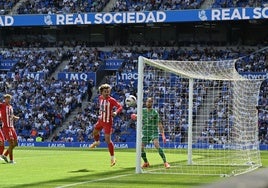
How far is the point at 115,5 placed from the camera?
155 feet

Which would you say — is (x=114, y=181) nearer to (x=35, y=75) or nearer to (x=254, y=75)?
(x=254, y=75)

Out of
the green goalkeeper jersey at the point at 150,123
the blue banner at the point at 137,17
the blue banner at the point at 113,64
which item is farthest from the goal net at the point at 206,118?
the blue banner at the point at 113,64

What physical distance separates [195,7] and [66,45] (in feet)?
36.6

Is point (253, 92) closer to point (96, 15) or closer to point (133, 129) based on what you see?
point (133, 129)

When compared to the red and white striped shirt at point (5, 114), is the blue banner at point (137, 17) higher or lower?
higher

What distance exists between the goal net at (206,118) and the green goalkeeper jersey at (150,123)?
0.17 m

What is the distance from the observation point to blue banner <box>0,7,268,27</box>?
41.9 metres

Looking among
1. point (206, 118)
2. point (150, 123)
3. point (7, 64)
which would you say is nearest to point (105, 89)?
point (150, 123)

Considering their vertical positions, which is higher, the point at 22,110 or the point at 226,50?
the point at 226,50

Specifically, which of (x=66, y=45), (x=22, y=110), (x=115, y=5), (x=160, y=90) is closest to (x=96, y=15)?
(x=115, y=5)

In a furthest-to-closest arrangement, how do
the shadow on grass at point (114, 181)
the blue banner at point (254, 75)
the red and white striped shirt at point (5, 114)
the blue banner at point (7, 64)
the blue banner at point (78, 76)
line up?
the blue banner at point (7, 64)
the blue banner at point (78, 76)
the blue banner at point (254, 75)
the red and white striped shirt at point (5, 114)
the shadow on grass at point (114, 181)

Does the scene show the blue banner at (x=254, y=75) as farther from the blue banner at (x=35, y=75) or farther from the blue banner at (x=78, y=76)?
the blue banner at (x=35, y=75)

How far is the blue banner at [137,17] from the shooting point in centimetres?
4191

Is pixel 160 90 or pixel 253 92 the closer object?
pixel 253 92
